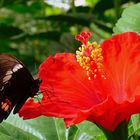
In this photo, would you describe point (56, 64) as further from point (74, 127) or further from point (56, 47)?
point (56, 47)

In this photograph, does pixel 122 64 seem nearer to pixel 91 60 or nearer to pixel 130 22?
pixel 91 60

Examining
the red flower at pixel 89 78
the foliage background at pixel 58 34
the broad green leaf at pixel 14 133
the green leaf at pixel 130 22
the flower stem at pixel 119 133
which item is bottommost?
the foliage background at pixel 58 34

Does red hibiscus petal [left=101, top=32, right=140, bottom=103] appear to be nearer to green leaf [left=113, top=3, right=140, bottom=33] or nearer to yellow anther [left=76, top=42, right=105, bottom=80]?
yellow anther [left=76, top=42, right=105, bottom=80]

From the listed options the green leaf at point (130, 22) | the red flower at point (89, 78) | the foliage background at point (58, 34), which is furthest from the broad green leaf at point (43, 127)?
the green leaf at point (130, 22)

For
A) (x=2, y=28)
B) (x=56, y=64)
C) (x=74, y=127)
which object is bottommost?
(x=2, y=28)

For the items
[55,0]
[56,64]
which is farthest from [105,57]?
[55,0]

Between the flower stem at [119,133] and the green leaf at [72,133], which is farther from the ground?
the flower stem at [119,133]

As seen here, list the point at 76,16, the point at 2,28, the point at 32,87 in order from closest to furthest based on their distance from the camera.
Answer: the point at 32,87 → the point at 76,16 → the point at 2,28

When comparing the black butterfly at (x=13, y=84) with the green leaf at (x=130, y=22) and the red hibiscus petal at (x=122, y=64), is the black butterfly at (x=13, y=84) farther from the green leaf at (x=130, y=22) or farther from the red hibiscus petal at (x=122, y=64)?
the green leaf at (x=130, y=22)
